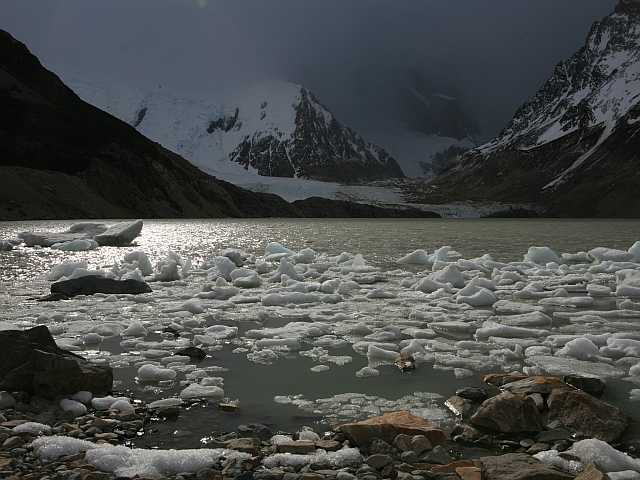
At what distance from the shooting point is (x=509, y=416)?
15.2ft

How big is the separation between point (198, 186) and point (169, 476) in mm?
112709

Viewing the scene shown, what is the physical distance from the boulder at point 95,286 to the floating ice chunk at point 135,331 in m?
4.11

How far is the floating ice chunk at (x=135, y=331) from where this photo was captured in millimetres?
8070

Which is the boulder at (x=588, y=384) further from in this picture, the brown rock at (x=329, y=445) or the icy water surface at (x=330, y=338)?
the brown rock at (x=329, y=445)

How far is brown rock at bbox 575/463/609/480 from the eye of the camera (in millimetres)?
3515

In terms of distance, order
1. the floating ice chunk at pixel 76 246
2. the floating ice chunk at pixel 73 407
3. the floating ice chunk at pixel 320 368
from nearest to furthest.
Result: the floating ice chunk at pixel 73 407, the floating ice chunk at pixel 320 368, the floating ice chunk at pixel 76 246

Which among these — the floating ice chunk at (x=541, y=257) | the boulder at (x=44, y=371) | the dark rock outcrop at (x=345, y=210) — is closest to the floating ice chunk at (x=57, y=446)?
the boulder at (x=44, y=371)

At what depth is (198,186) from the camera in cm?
11319

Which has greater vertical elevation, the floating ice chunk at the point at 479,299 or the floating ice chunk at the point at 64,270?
the floating ice chunk at the point at 479,299

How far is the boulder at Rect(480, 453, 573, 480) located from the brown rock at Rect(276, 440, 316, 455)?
1.24 m

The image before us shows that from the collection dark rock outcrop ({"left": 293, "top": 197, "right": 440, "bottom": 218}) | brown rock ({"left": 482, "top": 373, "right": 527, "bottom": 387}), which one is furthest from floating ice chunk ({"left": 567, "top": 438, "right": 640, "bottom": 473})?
dark rock outcrop ({"left": 293, "top": 197, "right": 440, "bottom": 218})

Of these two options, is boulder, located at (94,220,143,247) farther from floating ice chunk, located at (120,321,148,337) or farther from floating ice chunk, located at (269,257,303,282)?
floating ice chunk, located at (120,321,148,337)

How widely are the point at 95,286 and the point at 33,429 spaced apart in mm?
8194

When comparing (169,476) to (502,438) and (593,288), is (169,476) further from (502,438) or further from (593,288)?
(593,288)
